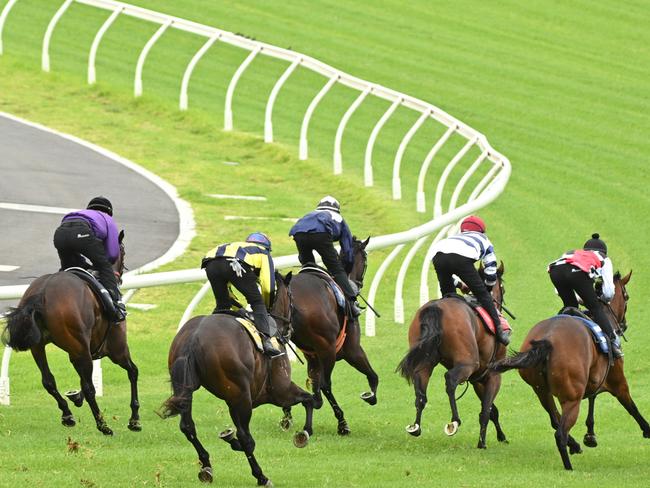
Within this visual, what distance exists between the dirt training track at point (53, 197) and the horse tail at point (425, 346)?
558cm

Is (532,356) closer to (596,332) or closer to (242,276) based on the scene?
(596,332)

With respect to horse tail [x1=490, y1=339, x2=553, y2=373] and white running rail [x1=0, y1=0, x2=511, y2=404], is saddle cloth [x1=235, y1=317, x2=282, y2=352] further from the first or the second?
white running rail [x1=0, y1=0, x2=511, y2=404]

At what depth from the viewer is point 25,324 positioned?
10.7 meters

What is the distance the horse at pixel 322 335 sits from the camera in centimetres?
1174

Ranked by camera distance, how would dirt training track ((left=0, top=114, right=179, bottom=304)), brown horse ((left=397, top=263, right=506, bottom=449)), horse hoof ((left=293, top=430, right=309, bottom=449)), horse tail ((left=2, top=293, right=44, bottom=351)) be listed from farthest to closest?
dirt training track ((left=0, top=114, right=179, bottom=304)), brown horse ((left=397, top=263, right=506, bottom=449)), horse tail ((left=2, top=293, right=44, bottom=351)), horse hoof ((left=293, top=430, right=309, bottom=449))

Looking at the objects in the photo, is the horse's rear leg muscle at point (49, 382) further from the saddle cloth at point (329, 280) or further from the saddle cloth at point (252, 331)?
the saddle cloth at point (329, 280)

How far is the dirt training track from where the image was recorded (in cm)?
1725

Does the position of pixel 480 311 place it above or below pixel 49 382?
above

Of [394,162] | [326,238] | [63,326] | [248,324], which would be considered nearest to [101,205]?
[63,326]

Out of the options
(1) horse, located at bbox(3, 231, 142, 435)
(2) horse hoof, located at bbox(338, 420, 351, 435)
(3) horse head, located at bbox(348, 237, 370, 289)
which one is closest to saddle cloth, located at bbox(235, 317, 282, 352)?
(1) horse, located at bbox(3, 231, 142, 435)

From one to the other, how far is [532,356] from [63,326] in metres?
3.49

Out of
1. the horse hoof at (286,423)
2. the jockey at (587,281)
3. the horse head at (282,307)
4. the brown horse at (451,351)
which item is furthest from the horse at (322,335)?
the jockey at (587,281)

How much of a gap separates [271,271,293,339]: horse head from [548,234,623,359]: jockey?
207cm

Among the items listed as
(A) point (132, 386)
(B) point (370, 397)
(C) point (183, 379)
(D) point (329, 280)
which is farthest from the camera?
(B) point (370, 397)
